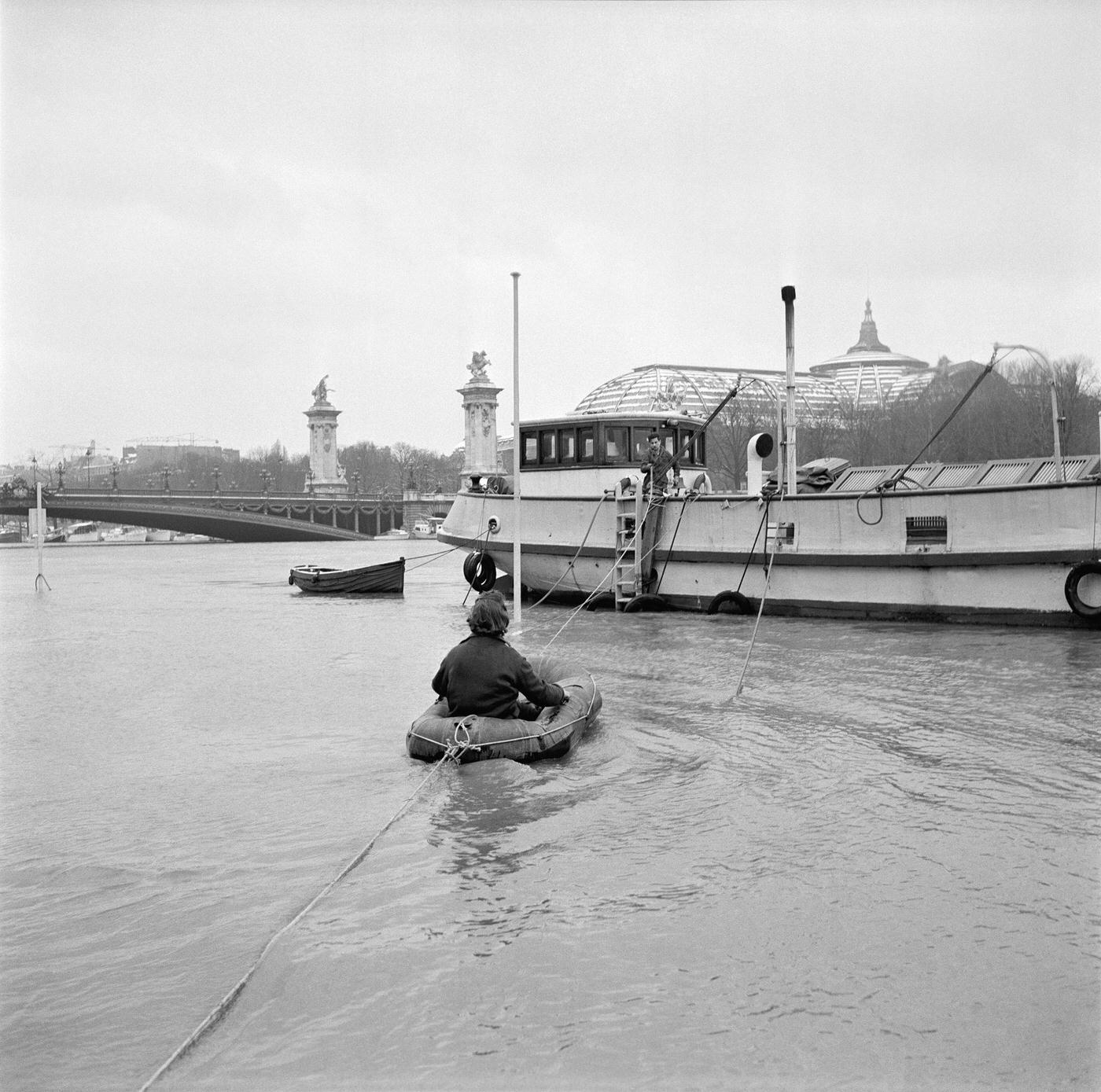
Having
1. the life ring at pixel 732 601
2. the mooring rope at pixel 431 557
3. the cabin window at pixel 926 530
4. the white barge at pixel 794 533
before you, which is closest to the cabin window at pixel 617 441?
the white barge at pixel 794 533

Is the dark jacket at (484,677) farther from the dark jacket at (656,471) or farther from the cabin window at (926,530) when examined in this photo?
the dark jacket at (656,471)

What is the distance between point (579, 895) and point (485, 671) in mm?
3398

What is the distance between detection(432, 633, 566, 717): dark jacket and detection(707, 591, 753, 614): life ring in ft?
46.7

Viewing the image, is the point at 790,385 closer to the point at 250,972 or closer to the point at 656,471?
the point at 656,471

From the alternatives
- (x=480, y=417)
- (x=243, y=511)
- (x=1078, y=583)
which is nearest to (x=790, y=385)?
(x=1078, y=583)

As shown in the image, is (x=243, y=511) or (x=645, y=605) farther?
(x=243, y=511)

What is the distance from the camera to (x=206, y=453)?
7411 inches

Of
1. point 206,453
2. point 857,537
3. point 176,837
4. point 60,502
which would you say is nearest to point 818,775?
point 176,837

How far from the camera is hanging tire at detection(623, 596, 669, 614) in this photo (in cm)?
2528

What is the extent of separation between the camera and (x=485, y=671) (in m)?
10.2

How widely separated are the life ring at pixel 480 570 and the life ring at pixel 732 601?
23.2 ft

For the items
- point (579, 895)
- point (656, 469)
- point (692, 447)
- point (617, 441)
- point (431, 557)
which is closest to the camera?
point (579, 895)

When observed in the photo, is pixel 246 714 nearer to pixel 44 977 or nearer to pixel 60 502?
pixel 44 977

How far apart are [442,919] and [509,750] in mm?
3365
